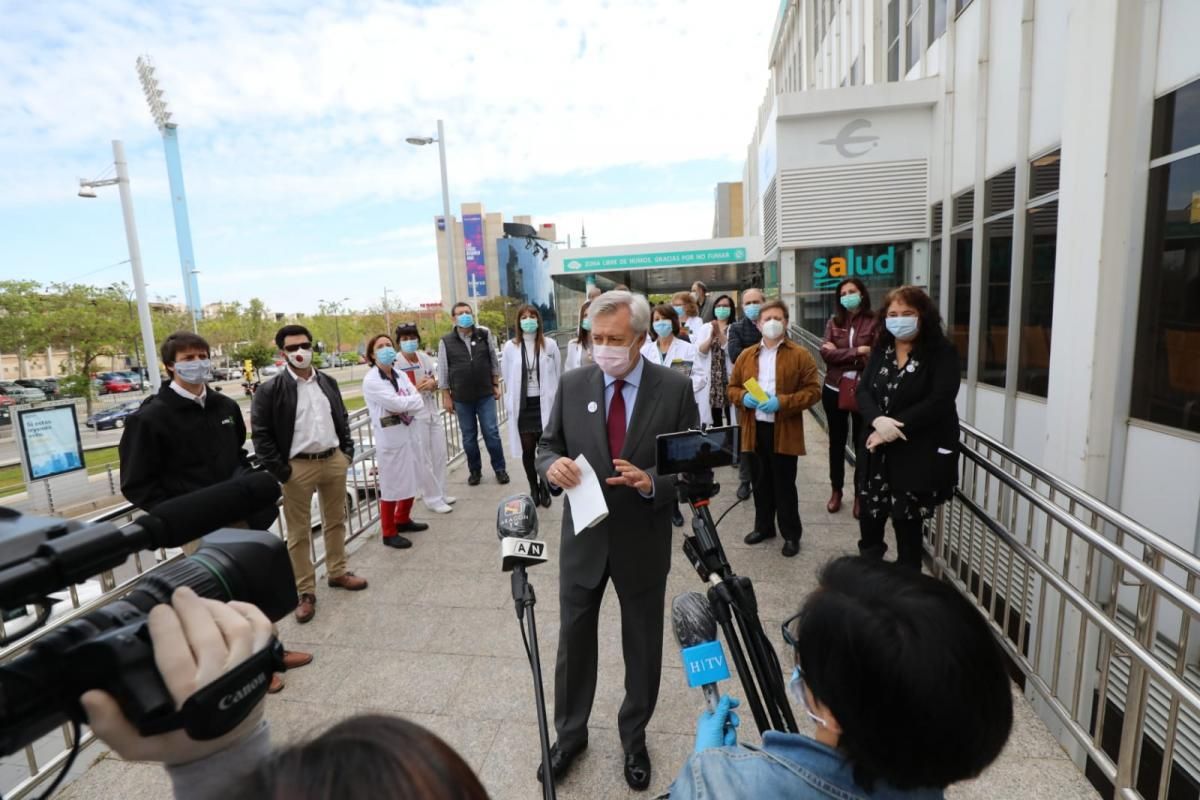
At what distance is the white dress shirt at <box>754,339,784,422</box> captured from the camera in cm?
472

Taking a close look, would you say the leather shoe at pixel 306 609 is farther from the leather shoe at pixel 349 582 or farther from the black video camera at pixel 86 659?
the black video camera at pixel 86 659

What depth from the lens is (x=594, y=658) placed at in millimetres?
2596

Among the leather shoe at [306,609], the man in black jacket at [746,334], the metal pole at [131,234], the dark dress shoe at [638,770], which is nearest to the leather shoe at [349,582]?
the leather shoe at [306,609]

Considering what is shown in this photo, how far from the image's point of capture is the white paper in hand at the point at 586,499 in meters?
2.19

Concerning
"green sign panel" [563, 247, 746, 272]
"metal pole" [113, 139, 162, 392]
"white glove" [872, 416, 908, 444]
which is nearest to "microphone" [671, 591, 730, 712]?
"white glove" [872, 416, 908, 444]

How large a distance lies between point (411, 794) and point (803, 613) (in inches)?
28.2

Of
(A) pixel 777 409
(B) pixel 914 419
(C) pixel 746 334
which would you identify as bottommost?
(A) pixel 777 409

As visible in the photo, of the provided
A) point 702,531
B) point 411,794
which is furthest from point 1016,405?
point 411,794

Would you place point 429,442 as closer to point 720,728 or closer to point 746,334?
point 746,334

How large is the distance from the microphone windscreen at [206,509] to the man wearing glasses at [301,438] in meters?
3.08

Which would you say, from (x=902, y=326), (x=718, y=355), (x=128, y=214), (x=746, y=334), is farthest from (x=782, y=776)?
(x=128, y=214)

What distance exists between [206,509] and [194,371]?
2743 mm

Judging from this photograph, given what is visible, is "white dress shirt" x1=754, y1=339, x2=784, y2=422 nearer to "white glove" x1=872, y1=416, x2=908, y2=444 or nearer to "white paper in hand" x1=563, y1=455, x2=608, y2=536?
"white glove" x1=872, y1=416, x2=908, y2=444

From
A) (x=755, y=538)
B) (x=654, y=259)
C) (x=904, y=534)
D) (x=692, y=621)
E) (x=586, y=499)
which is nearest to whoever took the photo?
(x=692, y=621)
